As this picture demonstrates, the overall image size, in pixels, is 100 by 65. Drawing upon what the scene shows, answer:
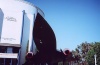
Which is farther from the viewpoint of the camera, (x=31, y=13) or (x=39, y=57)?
(x=31, y=13)

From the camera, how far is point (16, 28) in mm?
43750

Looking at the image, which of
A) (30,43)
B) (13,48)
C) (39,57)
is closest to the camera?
(39,57)

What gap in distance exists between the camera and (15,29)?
4362 cm

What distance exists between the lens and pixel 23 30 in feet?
153

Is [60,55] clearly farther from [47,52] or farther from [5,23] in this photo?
[5,23]

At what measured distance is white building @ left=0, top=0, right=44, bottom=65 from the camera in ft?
137

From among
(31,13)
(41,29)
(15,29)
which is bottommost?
(41,29)

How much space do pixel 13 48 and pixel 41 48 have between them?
3481cm

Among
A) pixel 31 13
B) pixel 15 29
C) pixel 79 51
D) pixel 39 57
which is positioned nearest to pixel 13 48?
pixel 15 29

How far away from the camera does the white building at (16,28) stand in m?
41.7

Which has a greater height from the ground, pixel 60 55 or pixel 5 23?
pixel 5 23

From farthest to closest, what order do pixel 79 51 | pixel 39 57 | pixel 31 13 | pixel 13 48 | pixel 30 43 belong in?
1. pixel 79 51
2. pixel 31 13
3. pixel 30 43
4. pixel 13 48
5. pixel 39 57

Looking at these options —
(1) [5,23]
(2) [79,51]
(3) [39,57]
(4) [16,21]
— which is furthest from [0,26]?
(3) [39,57]

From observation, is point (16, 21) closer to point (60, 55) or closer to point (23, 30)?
point (23, 30)
